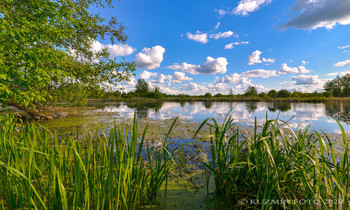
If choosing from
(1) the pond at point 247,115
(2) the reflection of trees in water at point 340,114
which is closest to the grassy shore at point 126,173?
(1) the pond at point 247,115

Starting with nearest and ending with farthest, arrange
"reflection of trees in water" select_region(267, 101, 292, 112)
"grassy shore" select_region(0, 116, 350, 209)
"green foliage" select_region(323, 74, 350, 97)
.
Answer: "grassy shore" select_region(0, 116, 350, 209), "reflection of trees in water" select_region(267, 101, 292, 112), "green foliage" select_region(323, 74, 350, 97)

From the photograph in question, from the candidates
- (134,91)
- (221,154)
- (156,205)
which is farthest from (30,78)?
(134,91)

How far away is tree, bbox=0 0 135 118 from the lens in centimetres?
331

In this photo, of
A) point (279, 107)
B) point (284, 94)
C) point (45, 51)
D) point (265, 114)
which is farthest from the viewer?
point (284, 94)

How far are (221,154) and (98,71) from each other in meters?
7.20

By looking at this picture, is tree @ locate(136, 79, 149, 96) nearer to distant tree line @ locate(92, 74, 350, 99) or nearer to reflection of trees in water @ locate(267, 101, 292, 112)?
distant tree line @ locate(92, 74, 350, 99)

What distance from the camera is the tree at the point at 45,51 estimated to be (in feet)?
10.9

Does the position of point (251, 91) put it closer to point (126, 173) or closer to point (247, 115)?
point (247, 115)

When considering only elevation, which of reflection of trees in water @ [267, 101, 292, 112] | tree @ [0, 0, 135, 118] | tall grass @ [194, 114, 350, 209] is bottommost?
reflection of trees in water @ [267, 101, 292, 112]

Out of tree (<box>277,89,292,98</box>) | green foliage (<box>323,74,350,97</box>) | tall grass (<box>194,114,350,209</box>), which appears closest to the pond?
tall grass (<box>194,114,350,209</box>)

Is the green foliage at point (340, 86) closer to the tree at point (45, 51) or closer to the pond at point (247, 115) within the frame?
the pond at point (247, 115)

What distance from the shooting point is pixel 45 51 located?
365 centimetres

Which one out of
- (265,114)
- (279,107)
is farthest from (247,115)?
(279,107)

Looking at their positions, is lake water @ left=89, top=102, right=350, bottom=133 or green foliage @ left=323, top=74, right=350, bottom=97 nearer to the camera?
lake water @ left=89, top=102, right=350, bottom=133
